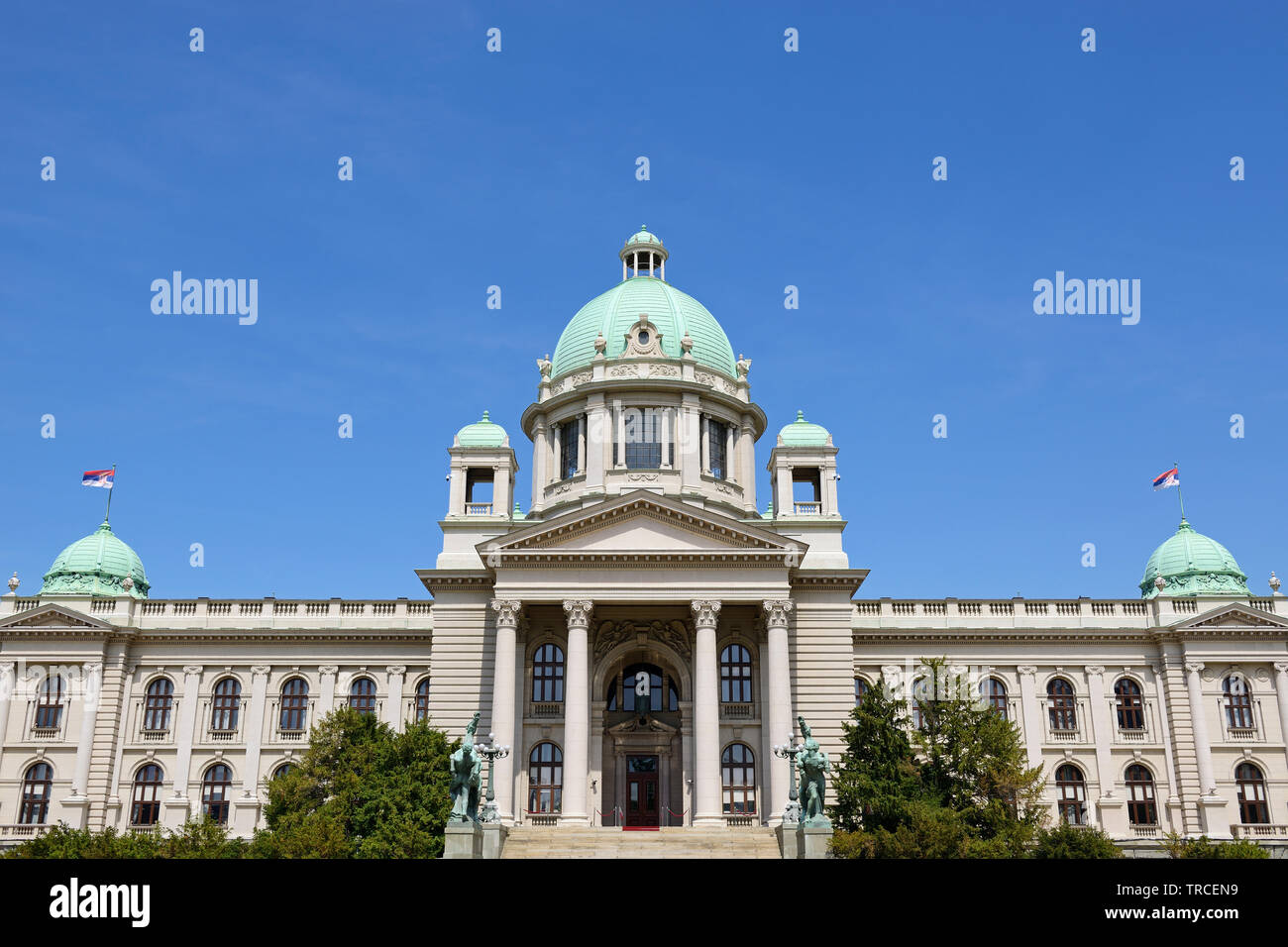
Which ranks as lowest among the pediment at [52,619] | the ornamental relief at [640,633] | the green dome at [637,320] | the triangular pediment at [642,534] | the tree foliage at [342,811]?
the tree foliage at [342,811]

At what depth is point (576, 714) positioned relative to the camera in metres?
47.7

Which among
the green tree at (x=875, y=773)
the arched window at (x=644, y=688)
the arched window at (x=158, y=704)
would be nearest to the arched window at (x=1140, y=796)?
the green tree at (x=875, y=773)

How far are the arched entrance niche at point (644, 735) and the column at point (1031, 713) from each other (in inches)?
668

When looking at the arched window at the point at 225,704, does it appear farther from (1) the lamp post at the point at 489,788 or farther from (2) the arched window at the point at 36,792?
(1) the lamp post at the point at 489,788

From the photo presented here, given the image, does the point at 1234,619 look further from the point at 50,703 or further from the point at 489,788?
the point at 50,703

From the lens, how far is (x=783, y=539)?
163 ft

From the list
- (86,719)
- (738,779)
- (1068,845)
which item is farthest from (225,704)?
(1068,845)

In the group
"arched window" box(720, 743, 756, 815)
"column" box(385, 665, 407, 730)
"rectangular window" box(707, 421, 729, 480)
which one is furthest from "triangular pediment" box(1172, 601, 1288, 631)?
"column" box(385, 665, 407, 730)

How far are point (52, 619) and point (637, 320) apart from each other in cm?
3269

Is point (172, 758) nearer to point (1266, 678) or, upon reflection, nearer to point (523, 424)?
point (523, 424)

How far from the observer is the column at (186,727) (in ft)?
183

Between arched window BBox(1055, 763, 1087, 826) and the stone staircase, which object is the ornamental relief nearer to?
the stone staircase
